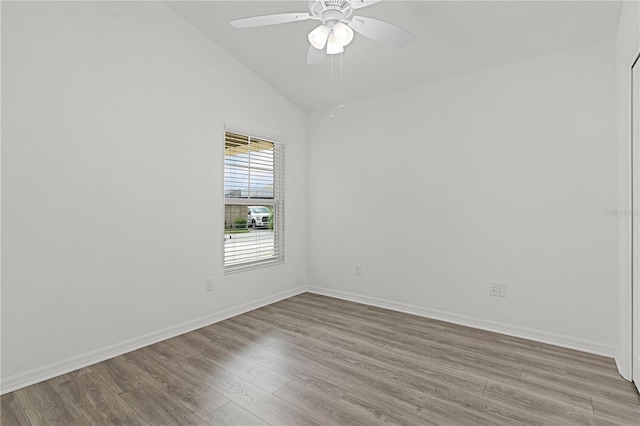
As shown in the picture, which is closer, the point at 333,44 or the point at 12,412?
the point at 12,412

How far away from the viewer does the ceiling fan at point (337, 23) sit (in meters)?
1.79

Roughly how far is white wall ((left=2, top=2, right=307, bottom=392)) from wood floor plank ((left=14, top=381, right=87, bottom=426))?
13 centimetres

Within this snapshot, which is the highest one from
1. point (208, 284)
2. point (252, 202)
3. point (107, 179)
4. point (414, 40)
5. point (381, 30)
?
point (414, 40)

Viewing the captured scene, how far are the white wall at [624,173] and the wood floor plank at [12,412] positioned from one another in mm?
3487

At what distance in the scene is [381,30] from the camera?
1.90 meters

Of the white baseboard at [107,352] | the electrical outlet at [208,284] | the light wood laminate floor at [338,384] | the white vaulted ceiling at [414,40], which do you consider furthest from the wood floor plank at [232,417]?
the white vaulted ceiling at [414,40]

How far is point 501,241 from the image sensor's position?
286 centimetres

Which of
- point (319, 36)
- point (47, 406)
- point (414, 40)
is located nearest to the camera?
point (47, 406)

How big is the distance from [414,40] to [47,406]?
3.52m

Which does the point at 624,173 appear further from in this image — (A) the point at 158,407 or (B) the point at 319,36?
(A) the point at 158,407

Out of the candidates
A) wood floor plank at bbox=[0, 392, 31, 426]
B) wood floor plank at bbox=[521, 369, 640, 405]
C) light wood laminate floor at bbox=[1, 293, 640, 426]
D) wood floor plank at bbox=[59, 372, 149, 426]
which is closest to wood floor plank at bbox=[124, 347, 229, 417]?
light wood laminate floor at bbox=[1, 293, 640, 426]

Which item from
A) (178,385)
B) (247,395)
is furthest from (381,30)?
(178,385)

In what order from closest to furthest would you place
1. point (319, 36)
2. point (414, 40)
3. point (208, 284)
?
1. point (319, 36)
2. point (414, 40)
3. point (208, 284)

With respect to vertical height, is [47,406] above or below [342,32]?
below
